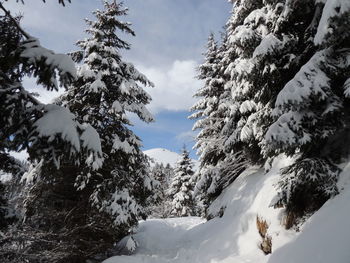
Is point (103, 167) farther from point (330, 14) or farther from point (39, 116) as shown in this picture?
point (330, 14)

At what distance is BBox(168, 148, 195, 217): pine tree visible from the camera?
32531mm

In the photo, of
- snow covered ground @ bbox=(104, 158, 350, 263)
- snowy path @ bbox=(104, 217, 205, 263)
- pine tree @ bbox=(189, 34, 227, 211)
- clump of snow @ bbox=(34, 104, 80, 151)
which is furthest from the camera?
pine tree @ bbox=(189, 34, 227, 211)

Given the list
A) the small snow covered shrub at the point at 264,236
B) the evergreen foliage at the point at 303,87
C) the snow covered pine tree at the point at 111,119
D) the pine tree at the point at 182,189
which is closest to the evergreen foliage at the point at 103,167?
the snow covered pine tree at the point at 111,119

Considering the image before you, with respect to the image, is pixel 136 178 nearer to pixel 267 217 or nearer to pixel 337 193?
pixel 267 217

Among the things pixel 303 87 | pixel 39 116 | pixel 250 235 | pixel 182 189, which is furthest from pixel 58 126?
pixel 182 189

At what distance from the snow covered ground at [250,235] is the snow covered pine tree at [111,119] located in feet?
5.57

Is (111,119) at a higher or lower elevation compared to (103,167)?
higher

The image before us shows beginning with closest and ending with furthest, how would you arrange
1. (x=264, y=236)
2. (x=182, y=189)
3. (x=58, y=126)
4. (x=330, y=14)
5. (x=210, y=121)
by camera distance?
(x=58, y=126)
(x=330, y=14)
(x=264, y=236)
(x=210, y=121)
(x=182, y=189)

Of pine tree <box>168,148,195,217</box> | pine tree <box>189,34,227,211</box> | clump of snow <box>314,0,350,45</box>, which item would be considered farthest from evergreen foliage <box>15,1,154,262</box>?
pine tree <box>168,148,195,217</box>

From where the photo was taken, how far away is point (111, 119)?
37.2ft

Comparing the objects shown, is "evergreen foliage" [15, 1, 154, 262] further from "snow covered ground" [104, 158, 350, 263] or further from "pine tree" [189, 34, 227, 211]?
"pine tree" [189, 34, 227, 211]

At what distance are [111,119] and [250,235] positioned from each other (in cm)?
662

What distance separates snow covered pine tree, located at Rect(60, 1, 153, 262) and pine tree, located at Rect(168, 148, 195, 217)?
68.1 feet

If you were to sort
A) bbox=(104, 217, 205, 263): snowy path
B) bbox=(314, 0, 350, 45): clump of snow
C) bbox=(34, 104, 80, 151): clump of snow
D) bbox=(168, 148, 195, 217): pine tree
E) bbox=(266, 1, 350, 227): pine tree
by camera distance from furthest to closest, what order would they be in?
bbox=(168, 148, 195, 217): pine tree, bbox=(104, 217, 205, 263): snowy path, bbox=(266, 1, 350, 227): pine tree, bbox=(314, 0, 350, 45): clump of snow, bbox=(34, 104, 80, 151): clump of snow
